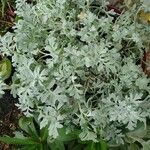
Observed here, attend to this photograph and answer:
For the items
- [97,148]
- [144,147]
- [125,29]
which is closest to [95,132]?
[97,148]

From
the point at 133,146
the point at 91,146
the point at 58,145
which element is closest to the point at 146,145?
the point at 133,146

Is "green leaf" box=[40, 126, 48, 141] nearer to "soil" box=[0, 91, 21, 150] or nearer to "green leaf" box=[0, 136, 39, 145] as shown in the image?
"green leaf" box=[0, 136, 39, 145]

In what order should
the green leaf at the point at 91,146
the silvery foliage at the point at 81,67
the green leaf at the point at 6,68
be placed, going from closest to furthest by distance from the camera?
the silvery foliage at the point at 81,67 → the green leaf at the point at 91,146 → the green leaf at the point at 6,68

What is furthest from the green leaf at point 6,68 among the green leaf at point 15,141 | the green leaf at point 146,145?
the green leaf at point 146,145

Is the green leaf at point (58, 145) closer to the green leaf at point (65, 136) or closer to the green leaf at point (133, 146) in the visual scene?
the green leaf at point (65, 136)

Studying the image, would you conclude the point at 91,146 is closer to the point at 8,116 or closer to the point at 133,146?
the point at 133,146

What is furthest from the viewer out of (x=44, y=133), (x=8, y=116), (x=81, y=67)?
(x=8, y=116)
